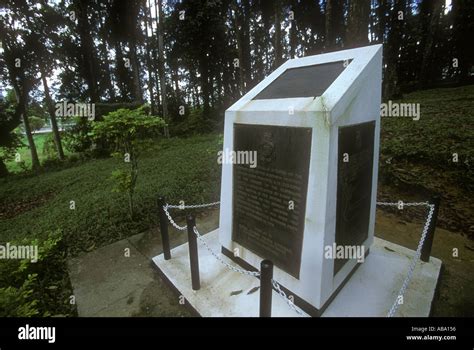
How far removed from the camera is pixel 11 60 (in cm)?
1488

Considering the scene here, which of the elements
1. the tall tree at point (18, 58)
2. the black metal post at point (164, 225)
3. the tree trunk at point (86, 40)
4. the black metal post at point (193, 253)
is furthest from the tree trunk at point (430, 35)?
the tall tree at point (18, 58)

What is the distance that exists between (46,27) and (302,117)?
20.0m

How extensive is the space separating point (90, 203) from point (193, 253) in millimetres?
5139

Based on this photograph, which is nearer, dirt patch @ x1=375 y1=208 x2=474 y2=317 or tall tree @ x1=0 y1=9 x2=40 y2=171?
dirt patch @ x1=375 y1=208 x2=474 y2=317

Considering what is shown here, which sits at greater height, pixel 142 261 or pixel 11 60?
pixel 11 60

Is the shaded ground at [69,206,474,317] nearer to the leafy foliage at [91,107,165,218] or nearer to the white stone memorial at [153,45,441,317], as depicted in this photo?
the white stone memorial at [153,45,441,317]

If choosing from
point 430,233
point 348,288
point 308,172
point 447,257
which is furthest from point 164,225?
point 447,257

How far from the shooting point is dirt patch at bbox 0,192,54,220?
8852mm

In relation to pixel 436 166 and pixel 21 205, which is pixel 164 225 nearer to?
pixel 436 166

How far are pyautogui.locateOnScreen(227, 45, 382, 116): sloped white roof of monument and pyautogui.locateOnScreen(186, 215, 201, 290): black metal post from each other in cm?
159

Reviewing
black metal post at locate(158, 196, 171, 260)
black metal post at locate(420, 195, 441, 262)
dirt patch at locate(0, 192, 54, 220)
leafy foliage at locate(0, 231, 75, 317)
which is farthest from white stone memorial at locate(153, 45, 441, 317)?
dirt patch at locate(0, 192, 54, 220)

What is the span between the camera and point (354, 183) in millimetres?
3199

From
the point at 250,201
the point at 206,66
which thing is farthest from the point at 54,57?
the point at 250,201
